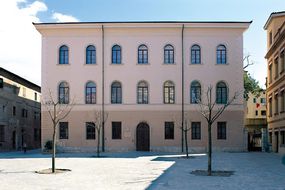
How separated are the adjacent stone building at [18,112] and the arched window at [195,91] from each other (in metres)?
16.6

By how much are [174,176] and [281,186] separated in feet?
14.2

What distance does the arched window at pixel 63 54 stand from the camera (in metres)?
34.7

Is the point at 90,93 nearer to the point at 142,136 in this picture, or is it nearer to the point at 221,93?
the point at 142,136

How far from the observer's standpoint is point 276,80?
110 ft

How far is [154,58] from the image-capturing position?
34.5 meters

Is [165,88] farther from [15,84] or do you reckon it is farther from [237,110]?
[15,84]

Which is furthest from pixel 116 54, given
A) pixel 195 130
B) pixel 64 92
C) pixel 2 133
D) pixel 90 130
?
pixel 2 133

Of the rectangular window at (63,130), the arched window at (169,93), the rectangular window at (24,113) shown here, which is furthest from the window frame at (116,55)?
the rectangular window at (24,113)

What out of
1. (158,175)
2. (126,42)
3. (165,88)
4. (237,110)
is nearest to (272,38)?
(237,110)

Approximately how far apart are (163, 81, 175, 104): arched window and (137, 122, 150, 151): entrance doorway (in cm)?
278

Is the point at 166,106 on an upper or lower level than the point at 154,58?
lower

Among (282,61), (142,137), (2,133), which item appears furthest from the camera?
(2,133)

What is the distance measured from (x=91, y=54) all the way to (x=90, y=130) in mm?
6556

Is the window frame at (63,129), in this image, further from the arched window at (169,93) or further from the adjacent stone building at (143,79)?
the arched window at (169,93)
